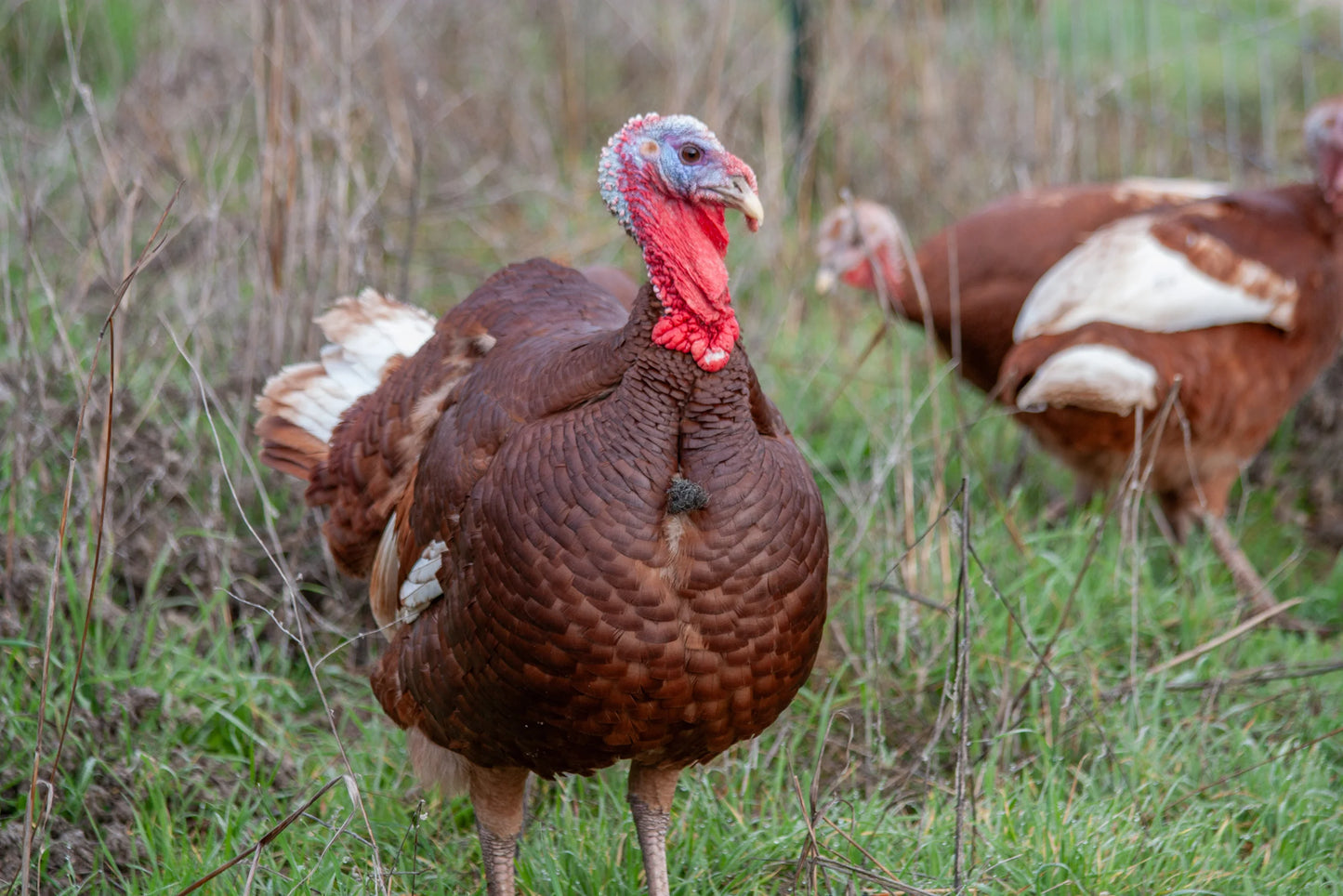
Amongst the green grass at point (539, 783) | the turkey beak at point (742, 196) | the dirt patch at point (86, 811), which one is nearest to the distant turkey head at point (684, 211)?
the turkey beak at point (742, 196)

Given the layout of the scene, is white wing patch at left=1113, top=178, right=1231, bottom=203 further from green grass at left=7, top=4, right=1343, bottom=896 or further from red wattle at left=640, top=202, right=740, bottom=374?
red wattle at left=640, top=202, right=740, bottom=374

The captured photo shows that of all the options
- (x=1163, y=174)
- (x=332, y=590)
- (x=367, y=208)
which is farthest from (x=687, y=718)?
(x=1163, y=174)

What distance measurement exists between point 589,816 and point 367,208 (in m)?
1.98

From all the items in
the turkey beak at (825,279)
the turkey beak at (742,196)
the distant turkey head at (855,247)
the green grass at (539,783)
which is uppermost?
the turkey beak at (742,196)

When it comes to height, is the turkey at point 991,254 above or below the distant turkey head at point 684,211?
below

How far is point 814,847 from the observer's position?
2.26 m

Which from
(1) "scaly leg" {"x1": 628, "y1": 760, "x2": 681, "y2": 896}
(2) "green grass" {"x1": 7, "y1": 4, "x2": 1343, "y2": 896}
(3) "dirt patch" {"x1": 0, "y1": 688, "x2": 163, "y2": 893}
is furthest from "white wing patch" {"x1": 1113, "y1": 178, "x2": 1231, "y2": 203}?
(3) "dirt patch" {"x1": 0, "y1": 688, "x2": 163, "y2": 893}

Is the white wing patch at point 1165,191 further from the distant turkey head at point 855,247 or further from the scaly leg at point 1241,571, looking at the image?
the scaly leg at point 1241,571

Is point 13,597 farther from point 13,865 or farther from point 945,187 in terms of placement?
point 945,187

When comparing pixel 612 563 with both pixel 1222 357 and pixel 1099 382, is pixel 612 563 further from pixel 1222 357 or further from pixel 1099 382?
pixel 1222 357

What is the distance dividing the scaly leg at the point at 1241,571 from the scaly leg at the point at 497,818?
2.43 metres

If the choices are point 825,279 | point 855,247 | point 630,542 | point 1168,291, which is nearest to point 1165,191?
point 1168,291

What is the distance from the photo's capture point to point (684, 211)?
2262 millimetres

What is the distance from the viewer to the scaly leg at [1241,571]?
3861 millimetres
